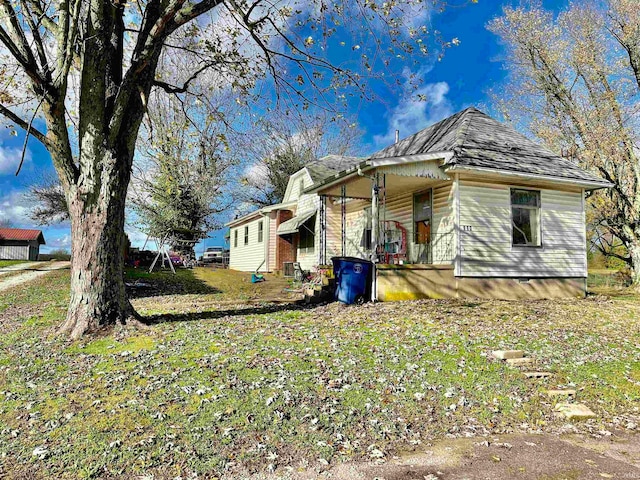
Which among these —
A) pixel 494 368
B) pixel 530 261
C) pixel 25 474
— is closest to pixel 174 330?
pixel 25 474

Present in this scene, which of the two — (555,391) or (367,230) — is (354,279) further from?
(367,230)

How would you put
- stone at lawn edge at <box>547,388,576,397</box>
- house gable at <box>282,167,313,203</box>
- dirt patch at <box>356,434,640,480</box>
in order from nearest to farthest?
dirt patch at <box>356,434,640,480</box>, stone at lawn edge at <box>547,388,576,397</box>, house gable at <box>282,167,313,203</box>

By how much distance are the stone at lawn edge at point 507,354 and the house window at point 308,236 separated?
12396mm

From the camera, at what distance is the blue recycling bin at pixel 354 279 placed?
10.1 meters

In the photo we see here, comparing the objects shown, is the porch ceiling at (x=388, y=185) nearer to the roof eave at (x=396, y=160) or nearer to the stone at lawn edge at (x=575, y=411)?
the roof eave at (x=396, y=160)

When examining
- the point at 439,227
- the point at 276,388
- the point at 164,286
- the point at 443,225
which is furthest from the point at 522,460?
the point at 164,286

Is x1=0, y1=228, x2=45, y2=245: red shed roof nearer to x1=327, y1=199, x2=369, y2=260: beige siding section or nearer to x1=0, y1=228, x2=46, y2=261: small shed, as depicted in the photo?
x1=0, y1=228, x2=46, y2=261: small shed

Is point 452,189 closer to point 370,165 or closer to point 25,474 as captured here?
point 370,165

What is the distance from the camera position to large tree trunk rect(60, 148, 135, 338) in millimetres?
6961

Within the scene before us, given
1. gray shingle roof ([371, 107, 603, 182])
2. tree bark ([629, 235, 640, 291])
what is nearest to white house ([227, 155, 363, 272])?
gray shingle roof ([371, 107, 603, 182])

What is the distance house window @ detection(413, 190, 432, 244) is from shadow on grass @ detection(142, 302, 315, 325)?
4588 mm

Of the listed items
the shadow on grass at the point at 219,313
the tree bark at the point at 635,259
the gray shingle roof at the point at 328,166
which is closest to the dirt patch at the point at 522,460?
the shadow on grass at the point at 219,313

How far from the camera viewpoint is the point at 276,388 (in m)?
4.80

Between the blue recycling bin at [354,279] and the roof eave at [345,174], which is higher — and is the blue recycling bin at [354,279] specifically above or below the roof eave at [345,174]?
below
